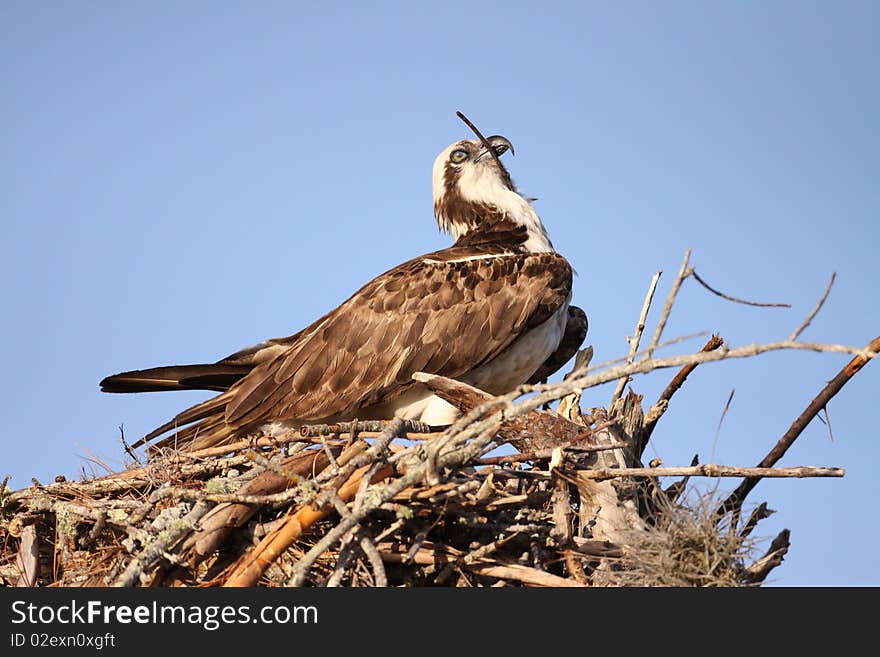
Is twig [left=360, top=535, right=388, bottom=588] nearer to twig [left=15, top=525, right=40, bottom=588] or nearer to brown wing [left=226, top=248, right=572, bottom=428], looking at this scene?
twig [left=15, top=525, right=40, bottom=588]

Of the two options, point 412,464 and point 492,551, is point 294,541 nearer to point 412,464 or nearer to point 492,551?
point 412,464

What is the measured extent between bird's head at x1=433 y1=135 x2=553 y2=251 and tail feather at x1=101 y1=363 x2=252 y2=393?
223 cm

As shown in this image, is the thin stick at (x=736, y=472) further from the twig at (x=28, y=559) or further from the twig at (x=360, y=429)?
the twig at (x=28, y=559)

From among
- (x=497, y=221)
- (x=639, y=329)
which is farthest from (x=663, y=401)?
(x=497, y=221)

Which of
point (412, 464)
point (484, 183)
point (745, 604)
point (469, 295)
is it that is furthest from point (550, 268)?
point (745, 604)

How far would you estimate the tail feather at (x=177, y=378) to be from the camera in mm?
7277

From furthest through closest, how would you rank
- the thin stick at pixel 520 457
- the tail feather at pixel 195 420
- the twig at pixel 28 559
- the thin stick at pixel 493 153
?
the thin stick at pixel 493 153 < the tail feather at pixel 195 420 < the twig at pixel 28 559 < the thin stick at pixel 520 457

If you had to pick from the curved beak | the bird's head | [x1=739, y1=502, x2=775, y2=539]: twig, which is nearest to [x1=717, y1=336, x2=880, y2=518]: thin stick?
[x1=739, y1=502, x2=775, y2=539]: twig

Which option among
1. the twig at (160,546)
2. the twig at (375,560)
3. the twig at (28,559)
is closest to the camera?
the twig at (375,560)

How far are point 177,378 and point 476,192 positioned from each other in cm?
284

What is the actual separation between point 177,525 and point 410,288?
3.00 meters

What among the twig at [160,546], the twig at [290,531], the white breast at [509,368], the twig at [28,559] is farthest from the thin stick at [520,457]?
the twig at [28,559]

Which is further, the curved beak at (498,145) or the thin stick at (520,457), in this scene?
the curved beak at (498,145)

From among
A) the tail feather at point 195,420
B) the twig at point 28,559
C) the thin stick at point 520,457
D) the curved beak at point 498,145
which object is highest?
the curved beak at point 498,145
